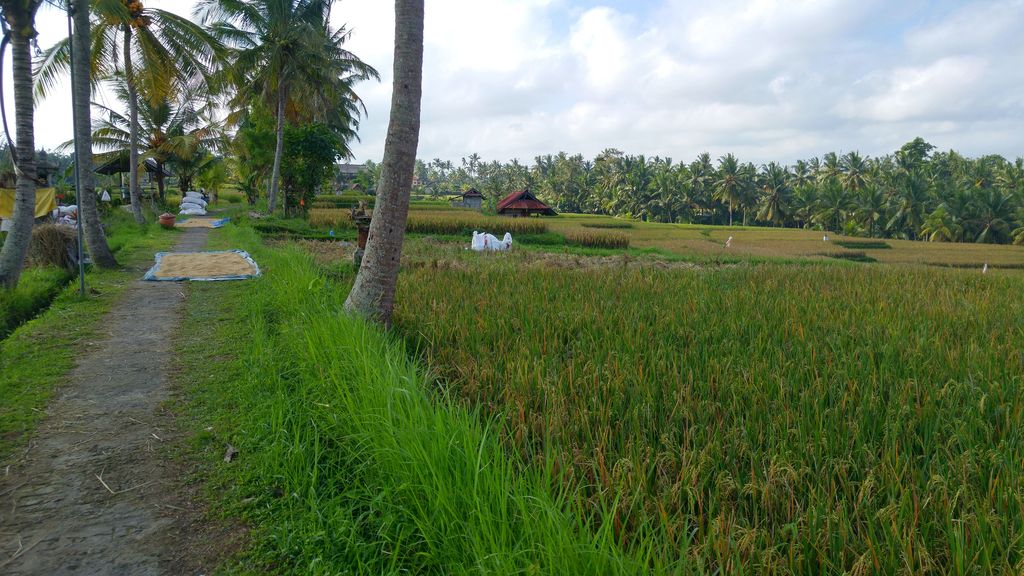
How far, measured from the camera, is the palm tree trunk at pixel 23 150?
6.68m

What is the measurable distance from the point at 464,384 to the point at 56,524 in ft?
6.43

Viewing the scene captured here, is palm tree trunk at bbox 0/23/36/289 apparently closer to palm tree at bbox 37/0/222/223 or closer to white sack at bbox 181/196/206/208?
palm tree at bbox 37/0/222/223

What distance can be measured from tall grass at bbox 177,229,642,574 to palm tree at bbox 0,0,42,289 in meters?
4.43

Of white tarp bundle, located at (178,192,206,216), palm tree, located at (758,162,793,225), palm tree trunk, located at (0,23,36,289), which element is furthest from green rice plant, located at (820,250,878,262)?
palm tree, located at (758,162,793,225)

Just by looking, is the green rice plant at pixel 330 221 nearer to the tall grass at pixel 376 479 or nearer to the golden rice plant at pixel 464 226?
the golden rice plant at pixel 464 226

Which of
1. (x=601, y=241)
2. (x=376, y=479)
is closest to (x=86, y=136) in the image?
(x=376, y=479)

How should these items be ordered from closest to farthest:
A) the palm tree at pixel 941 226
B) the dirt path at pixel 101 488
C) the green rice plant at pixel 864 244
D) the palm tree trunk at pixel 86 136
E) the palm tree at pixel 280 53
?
the dirt path at pixel 101 488, the palm tree trunk at pixel 86 136, the palm tree at pixel 280 53, the green rice plant at pixel 864 244, the palm tree at pixel 941 226

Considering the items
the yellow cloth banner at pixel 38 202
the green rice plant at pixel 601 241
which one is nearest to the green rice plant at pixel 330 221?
the green rice plant at pixel 601 241

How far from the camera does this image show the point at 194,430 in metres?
3.27

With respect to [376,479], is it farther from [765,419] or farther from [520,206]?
[520,206]

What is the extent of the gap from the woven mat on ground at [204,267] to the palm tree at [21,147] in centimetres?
154

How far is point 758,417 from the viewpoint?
282 cm

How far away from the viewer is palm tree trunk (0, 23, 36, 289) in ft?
21.9

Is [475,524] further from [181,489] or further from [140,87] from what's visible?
[140,87]
